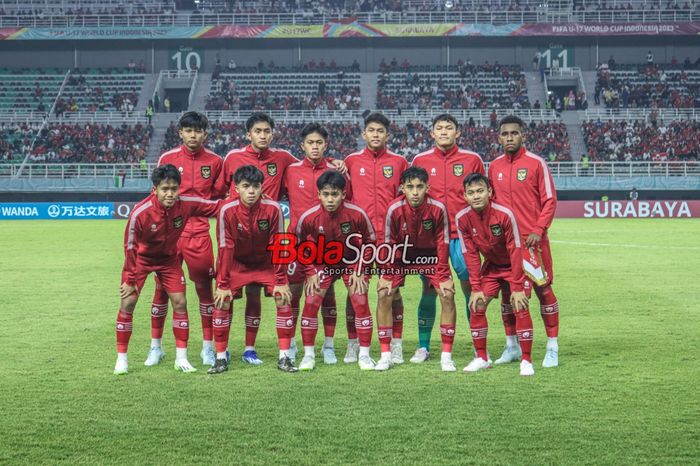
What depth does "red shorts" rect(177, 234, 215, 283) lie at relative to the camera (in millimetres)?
8273

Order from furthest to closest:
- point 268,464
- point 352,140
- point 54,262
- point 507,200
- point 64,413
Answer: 1. point 352,140
2. point 54,262
3. point 507,200
4. point 64,413
5. point 268,464

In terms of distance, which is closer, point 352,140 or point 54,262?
point 54,262

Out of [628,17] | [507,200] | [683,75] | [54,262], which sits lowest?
[54,262]

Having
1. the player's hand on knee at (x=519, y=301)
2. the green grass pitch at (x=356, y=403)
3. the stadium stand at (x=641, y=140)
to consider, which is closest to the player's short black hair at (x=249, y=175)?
the green grass pitch at (x=356, y=403)

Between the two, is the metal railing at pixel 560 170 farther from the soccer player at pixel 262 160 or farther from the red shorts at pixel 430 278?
the red shorts at pixel 430 278

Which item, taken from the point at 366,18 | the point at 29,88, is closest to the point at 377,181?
the point at 366,18

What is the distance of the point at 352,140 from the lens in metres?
43.1

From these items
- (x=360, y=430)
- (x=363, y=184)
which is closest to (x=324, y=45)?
(x=363, y=184)

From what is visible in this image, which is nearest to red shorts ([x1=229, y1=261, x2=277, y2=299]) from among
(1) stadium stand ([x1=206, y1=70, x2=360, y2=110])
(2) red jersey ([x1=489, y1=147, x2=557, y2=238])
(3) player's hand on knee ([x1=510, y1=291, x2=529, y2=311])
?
(3) player's hand on knee ([x1=510, y1=291, x2=529, y2=311])

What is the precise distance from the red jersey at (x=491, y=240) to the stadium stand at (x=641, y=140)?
35.1 meters

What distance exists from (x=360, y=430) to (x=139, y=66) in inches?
1967

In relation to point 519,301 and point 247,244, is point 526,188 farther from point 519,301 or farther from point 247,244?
point 247,244

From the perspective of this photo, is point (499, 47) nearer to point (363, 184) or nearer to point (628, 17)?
point (628, 17)

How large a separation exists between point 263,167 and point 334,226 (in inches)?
42.3
